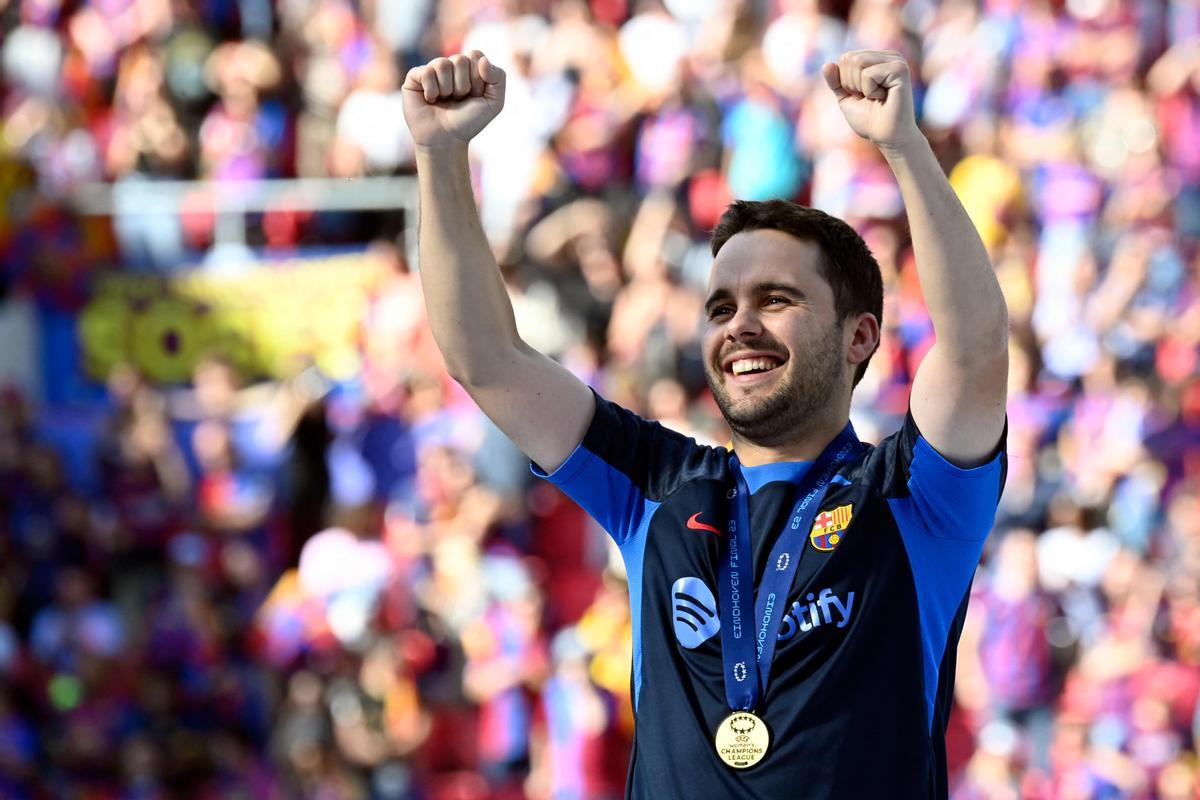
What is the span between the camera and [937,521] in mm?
2980

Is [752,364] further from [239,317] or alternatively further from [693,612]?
[239,317]

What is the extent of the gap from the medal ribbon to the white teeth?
0.20 metres

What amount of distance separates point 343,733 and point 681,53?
14.3 feet

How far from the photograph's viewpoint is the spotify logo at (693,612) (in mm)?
2988

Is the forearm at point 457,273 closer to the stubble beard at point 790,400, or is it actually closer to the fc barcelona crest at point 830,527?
the stubble beard at point 790,400

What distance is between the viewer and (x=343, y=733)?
8328 millimetres

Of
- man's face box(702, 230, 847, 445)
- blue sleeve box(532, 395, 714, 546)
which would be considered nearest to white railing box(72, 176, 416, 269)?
blue sleeve box(532, 395, 714, 546)

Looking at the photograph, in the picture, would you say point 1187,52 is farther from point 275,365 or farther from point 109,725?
point 109,725

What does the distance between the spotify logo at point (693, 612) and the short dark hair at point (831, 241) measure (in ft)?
1.82

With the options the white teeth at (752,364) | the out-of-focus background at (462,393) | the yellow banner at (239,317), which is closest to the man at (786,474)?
the white teeth at (752,364)

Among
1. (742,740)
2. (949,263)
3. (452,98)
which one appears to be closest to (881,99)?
(949,263)

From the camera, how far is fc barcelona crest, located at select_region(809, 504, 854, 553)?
299 centimetres

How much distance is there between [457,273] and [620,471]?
0.48 m

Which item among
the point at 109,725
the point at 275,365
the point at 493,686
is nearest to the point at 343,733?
the point at 493,686
